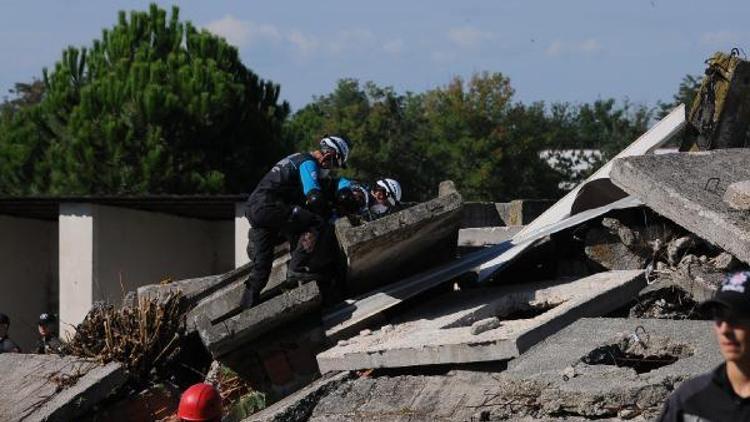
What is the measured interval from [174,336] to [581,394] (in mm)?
4065

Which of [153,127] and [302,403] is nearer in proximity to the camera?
Answer: [302,403]

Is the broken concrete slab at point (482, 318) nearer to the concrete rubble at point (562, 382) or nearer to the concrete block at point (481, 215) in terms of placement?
the concrete rubble at point (562, 382)

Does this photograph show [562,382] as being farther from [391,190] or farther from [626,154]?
[626,154]

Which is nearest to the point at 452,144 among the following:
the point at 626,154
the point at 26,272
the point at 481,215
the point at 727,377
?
the point at 26,272

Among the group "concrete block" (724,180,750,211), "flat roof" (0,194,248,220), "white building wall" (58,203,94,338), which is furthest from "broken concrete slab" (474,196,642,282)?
"white building wall" (58,203,94,338)

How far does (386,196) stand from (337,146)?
1.31 meters

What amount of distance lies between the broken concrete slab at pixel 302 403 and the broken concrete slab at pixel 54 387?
1.61 meters

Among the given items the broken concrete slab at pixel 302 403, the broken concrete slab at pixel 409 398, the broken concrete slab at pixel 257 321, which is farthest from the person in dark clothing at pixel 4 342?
the broken concrete slab at pixel 409 398

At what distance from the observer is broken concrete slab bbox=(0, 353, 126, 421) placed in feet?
29.7

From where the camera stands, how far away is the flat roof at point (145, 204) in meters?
17.2

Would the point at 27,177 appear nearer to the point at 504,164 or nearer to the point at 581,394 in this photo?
the point at 504,164

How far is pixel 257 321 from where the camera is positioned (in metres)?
8.79

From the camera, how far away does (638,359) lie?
6977 millimetres

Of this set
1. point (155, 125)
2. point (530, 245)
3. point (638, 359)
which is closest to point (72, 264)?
point (530, 245)
